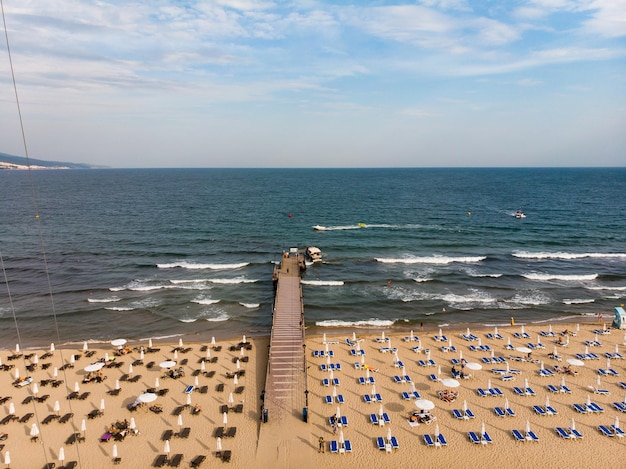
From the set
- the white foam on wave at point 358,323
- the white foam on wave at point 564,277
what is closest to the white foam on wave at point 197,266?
the white foam on wave at point 358,323

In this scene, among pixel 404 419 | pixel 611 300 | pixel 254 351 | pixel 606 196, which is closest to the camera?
pixel 404 419

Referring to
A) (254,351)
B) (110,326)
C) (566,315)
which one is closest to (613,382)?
(566,315)

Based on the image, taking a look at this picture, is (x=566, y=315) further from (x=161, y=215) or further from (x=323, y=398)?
(x=161, y=215)

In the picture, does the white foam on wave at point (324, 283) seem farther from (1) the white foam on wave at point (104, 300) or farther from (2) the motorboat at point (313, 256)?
(1) the white foam on wave at point (104, 300)

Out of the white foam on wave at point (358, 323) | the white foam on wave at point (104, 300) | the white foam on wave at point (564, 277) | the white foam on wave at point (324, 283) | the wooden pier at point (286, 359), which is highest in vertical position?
the wooden pier at point (286, 359)

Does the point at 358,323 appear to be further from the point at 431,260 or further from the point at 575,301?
the point at 575,301

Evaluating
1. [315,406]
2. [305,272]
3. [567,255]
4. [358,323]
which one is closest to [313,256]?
[305,272]
